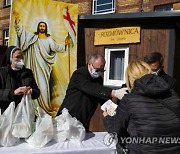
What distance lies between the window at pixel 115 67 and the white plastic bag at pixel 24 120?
3.27 metres

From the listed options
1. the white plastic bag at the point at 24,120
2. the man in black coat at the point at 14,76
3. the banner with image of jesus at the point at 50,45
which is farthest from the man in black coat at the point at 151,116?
the banner with image of jesus at the point at 50,45

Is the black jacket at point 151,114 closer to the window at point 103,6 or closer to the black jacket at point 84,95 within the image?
the black jacket at point 84,95

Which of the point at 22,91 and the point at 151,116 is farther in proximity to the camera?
the point at 22,91

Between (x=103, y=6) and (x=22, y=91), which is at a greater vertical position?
(x=103, y=6)

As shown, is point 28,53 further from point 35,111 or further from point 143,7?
point 143,7

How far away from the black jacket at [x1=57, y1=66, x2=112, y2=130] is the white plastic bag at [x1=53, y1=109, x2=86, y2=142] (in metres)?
0.31

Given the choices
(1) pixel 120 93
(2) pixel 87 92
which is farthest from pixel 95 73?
(1) pixel 120 93

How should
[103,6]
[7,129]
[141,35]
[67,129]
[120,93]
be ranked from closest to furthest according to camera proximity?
[7,129], [67,129], [120,93], [141,35], [103,6]

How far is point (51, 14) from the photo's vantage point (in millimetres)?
6160

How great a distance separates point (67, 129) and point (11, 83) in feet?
2.48

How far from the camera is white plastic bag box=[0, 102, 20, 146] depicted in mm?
2520

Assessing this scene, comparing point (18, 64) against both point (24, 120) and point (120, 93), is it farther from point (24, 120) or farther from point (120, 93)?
point (120, 93)

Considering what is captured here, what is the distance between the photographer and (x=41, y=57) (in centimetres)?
614

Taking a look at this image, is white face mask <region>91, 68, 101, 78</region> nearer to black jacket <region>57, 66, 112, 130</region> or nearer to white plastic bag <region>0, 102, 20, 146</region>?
black jacket <region>57, 66, 112, 130</region>
